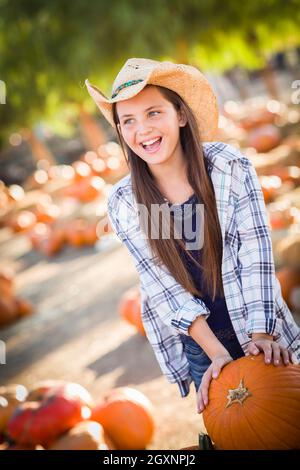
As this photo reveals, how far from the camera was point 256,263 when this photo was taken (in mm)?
1885

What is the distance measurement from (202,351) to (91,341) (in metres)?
2.81

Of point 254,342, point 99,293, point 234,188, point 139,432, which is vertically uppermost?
point 234,188

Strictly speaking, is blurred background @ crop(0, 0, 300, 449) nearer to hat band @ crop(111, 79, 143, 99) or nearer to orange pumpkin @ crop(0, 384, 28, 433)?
orange pumpkin @ crop(0, 384, 28, 433)

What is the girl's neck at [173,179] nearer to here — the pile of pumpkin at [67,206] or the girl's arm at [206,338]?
the girl's arm at [206,338]

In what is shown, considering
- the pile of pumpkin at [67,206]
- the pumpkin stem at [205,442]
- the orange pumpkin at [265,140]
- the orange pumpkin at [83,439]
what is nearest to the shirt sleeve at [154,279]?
the pumpkin stem at [205,442]

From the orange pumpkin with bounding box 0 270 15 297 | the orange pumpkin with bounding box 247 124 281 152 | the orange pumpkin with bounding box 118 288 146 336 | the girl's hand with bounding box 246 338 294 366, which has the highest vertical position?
the orange pumpkin with bounding box 247 124 281 152

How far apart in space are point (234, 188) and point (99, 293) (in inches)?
163

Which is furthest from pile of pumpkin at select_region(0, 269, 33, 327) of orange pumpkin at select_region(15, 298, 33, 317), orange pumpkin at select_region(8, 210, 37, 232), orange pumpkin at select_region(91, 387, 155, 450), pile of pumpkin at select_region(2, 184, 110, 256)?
orange pumpkin at select_region(8, 210, 37, 232)

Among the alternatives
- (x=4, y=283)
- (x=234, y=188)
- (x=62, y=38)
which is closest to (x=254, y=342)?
(x=234, y=188)

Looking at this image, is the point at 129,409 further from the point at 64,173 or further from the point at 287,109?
the point at 64,173

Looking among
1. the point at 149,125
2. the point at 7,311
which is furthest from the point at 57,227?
the point at 149,125

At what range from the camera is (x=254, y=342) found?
70.8 inches

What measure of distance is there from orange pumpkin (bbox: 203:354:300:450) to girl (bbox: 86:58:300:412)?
0.29ft

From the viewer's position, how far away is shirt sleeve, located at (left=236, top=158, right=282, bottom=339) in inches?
73.2
